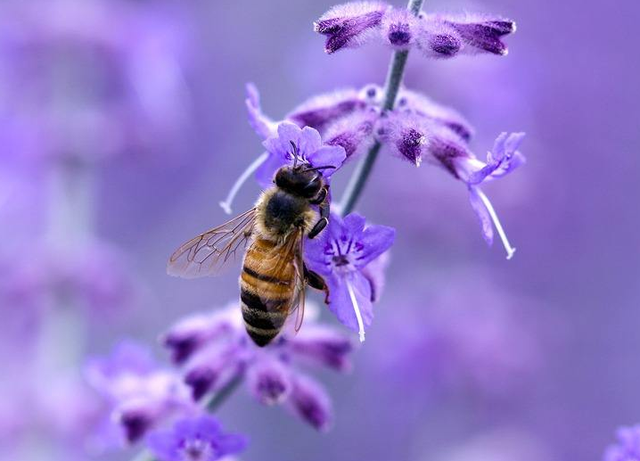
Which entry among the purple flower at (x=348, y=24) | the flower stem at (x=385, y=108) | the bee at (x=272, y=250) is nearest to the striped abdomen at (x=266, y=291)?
the bee at (x=272, y=250)

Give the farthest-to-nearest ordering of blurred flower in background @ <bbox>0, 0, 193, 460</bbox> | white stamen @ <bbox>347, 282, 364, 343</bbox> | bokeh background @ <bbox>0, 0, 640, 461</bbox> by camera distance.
Result: bokeh background @ <bbox>0, 0, 640, 461</bbox>, blurred flower in background @ <bbox>0, 0, 193, 460</bbox>, white stamen @ <bbox>347, 282, 364, 343</bbox>

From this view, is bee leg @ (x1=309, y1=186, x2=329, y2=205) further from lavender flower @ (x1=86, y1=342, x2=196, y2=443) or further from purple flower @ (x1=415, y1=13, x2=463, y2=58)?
lavender flower @ (x1=86, y1=342, x2=196, y2=443)

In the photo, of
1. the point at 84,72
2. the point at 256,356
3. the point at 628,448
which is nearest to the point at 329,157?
the point at 256,356

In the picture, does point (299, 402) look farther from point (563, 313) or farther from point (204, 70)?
point (204, 70)

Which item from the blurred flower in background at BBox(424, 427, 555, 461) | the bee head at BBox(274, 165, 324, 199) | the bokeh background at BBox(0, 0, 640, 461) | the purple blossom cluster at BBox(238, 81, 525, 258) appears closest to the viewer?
the purple blossom cluster at BBox(238, 81, 525, 258)

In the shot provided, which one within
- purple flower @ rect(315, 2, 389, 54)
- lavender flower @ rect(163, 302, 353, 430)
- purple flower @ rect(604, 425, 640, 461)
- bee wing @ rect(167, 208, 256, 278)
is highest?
purple flower @ rect(315, 2, 389, 54)

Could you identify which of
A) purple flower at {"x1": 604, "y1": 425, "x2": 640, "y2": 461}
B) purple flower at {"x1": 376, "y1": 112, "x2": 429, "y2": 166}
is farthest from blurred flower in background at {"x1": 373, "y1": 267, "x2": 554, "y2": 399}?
purple flower at {"x1": 376, "y1": 112, "x2": 429, "y2": 166}
